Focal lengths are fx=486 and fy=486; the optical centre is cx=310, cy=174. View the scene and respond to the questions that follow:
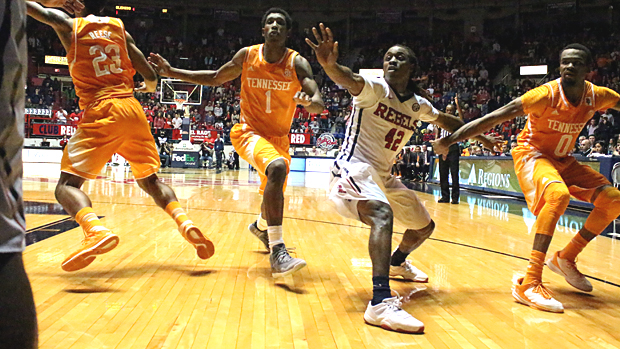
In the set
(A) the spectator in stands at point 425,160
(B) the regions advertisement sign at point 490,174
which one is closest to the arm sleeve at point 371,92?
(B) the regions advertisement sign at point 490,174

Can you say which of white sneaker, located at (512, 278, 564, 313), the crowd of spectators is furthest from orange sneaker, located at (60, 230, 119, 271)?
the crowd of spectators

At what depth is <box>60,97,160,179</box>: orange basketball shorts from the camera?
3.46 meters

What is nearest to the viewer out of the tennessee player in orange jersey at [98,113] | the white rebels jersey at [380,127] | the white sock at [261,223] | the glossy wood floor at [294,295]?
the glossy wood floor at [294,295]

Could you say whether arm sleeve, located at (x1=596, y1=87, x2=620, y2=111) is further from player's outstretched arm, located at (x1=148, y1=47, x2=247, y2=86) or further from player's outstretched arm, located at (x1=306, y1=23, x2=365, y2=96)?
player's outstretched arm, located at (x1=148, y1=47, x2=247, y2=86)

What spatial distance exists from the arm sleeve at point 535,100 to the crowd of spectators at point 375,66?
16.1 m

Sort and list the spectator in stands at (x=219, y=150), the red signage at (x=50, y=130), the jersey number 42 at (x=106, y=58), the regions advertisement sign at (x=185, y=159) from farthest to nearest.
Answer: the regions advertisement sign at (x=185, y=159)
the spectator in stands at (x=219, y=150)
the red signage at (x=50, y=130)
the jersey number 42 at (x=106, y=58)

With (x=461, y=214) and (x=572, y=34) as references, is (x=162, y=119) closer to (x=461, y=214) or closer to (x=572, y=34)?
(x=461, y=214)

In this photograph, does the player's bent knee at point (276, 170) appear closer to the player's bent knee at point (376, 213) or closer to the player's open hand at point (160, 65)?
the player's bent knee at point (376, 213)

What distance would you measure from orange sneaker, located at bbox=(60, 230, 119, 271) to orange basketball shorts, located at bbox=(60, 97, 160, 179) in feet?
1.76

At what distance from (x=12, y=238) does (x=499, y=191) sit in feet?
40.5

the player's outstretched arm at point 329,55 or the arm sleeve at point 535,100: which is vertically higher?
the player's outstretched arm at point 329,55

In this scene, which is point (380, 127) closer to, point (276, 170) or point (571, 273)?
point (276, 170)

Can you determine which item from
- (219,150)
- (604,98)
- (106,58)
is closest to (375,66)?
(219,150)

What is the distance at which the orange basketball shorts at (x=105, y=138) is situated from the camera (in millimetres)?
3461
